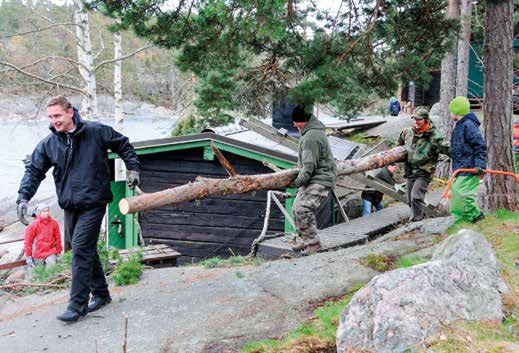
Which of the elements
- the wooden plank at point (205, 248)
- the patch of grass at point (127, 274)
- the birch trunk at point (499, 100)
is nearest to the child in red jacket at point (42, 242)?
the wooden plank at point (205, 248)

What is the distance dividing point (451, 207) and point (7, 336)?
572cm

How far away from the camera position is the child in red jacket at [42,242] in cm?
991

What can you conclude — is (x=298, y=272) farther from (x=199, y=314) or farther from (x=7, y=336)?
(x=7, y=336)

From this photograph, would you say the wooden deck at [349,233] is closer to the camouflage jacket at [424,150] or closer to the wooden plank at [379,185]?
the wooden plank at [379,185]

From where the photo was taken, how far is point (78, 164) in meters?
5.07

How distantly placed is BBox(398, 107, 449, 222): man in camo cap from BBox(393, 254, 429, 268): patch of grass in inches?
75.1

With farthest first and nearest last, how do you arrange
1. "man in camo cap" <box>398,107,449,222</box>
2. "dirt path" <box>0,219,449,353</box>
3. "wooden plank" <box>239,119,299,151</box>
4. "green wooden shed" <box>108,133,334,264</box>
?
1. "wooden plank" <box>239,119,299,151</box>
2. "green wooden shed" <box>108,133,334,264</box>
3. "man in camo cap" <box>398,107,449,222</box>
4. "dirt path" <box>0,219,449,353</box>

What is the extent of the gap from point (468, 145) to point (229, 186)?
10.7 feet

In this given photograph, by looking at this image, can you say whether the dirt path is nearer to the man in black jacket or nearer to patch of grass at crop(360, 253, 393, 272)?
patch of grass at crop(360, 253, 393, 272)

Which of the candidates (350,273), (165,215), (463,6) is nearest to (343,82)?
(350,273)

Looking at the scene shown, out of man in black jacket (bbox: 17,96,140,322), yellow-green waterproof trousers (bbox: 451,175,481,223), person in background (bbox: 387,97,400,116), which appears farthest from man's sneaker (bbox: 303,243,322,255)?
person in background (bbox: 387,97,400,116)

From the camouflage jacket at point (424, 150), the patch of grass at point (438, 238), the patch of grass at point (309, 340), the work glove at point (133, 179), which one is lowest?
the patch of grass at point (309, 340)

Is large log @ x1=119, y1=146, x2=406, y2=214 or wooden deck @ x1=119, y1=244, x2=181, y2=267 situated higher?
large log @ x1=119, y1=146, x2=406, y2=214

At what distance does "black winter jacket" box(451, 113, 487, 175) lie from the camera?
6715 millimetres
